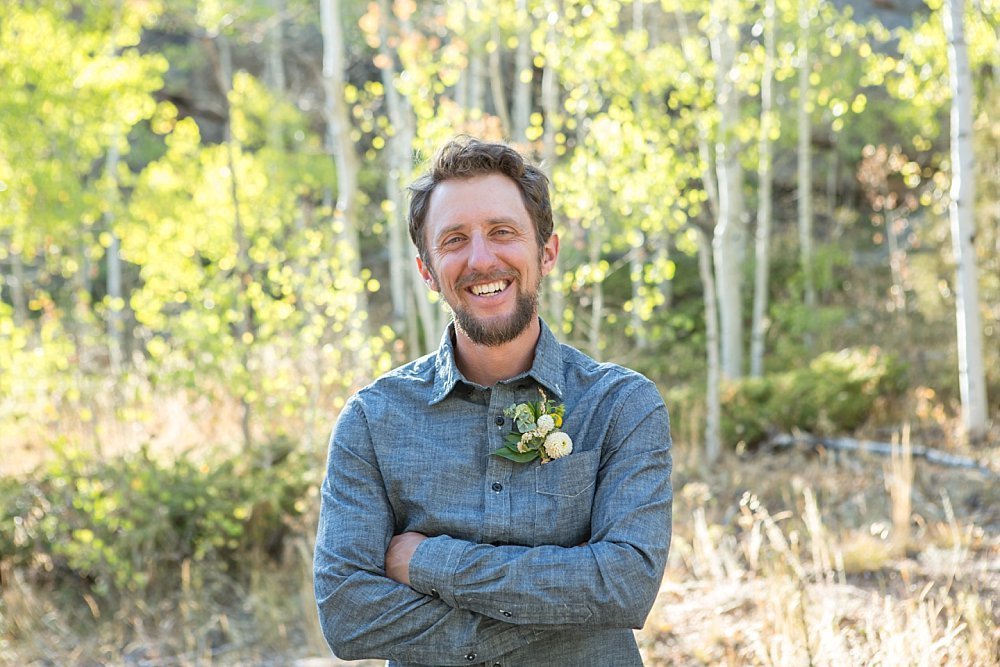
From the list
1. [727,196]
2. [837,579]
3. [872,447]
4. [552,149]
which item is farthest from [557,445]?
[727,196]

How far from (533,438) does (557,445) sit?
52mm

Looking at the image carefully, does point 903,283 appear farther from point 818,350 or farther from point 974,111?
point 974,111

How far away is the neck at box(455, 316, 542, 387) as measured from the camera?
216 centimetres

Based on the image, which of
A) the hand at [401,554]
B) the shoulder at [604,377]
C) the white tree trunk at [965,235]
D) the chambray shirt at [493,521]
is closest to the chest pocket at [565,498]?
the chambray shirt at [493,521]

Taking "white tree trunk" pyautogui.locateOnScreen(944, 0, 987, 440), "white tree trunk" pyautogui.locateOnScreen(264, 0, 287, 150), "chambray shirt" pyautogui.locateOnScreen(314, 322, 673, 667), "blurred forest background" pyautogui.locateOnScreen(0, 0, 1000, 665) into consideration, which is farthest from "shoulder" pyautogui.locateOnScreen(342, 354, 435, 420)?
"white tree trunk" pyautogui.locateOnScreen(264, 0, 287, 150)

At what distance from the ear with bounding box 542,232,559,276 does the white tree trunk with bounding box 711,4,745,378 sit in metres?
6.68

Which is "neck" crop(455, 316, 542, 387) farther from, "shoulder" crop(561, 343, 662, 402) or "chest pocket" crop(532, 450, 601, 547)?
"chest pocket" crop(532, 450, 601, 547)

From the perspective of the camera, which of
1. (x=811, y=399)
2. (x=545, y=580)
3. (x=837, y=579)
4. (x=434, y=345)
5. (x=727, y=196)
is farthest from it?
(x=727, y=196)

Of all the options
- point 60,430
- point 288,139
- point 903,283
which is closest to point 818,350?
point 903,283

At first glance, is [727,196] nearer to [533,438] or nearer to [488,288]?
[488,288]

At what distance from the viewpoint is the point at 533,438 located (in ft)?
6.53

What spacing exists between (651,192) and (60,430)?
14.7 feet

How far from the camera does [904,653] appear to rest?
2.92m

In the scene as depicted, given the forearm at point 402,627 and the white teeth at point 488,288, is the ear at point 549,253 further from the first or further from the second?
the forearm at point 402,627
